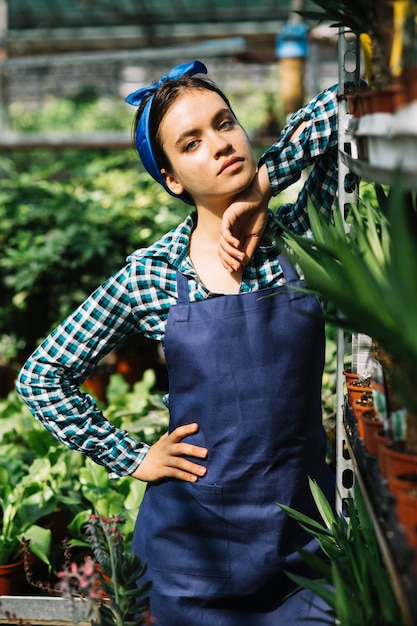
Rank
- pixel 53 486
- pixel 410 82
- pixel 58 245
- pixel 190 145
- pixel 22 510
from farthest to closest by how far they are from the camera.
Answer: pixel 58 245 → pixel 53 486 → pixel 22 510 → pixel 190 145 → pixel 410 82

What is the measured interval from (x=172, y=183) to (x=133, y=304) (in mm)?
287

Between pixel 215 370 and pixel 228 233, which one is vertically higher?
pixel 228 233

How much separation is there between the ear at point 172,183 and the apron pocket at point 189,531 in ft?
2.07

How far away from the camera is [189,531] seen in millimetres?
1750

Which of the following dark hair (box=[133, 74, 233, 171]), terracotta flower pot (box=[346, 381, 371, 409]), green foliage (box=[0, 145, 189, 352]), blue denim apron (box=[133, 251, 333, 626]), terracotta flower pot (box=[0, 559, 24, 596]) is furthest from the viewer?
green foliage (box=[0, 145, 189, 352])

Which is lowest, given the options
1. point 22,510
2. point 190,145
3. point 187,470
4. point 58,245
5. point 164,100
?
point 22,510

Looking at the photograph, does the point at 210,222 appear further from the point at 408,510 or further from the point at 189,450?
the point at 408,510

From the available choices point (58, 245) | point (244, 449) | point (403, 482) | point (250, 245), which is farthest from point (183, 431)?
point (58, 245)

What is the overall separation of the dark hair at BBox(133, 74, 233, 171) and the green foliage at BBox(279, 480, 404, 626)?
776 millimetres

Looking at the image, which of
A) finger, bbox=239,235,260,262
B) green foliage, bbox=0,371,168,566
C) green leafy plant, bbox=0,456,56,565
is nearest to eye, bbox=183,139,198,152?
finger, bbox=239,235,260,262

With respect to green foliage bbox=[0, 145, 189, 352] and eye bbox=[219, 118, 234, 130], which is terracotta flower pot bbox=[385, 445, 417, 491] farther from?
green foliage bbox=[0, 145, 189, 352]

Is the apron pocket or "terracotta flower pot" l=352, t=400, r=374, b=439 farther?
the apron pocket

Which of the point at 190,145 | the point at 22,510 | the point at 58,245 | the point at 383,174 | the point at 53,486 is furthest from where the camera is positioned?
the point at 58,245

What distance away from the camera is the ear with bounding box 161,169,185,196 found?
190 cm
